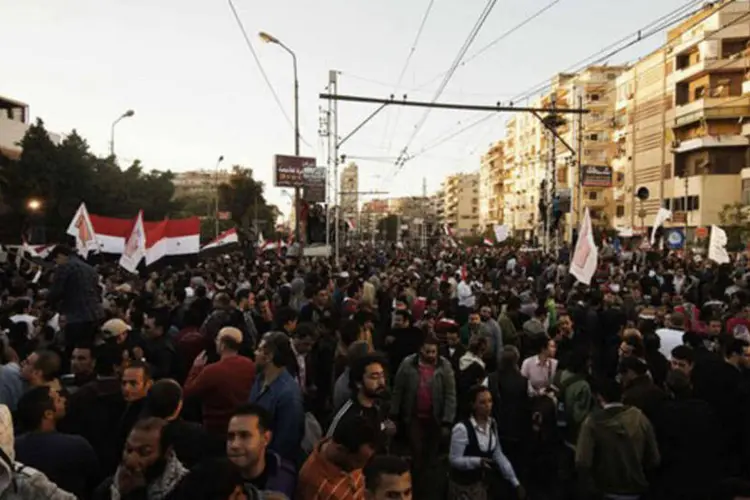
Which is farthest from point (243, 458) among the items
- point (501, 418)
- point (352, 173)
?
point (352, 173)

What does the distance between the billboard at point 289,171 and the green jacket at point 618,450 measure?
26.3m

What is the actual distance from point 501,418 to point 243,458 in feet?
11.4

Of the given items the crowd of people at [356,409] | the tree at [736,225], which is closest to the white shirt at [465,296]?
the crowd of people at [356,409]

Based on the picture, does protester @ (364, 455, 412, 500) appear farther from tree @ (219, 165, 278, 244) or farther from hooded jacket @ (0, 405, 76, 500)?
tree @ (219, 165, 278, 244)

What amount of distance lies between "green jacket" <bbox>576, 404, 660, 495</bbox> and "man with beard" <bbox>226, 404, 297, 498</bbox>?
8.24 feet

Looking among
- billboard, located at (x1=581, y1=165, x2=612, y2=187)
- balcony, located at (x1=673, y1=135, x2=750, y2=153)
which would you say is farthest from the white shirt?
balcony, located at (x1=673, y1=135, x2=750, y2=153)

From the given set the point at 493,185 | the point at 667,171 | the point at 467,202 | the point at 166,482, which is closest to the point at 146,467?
the point at 166,482

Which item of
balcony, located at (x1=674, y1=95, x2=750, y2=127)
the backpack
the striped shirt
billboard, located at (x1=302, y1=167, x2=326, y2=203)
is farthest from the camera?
balcony, located at (x1=674, y1=95, x2=750, y2=127)

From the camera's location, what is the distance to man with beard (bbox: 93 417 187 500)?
346 centimetres

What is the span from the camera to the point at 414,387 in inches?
255

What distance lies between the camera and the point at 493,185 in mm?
118875

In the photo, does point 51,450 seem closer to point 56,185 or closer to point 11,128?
point 56,185

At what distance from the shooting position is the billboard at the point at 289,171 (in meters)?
31.1

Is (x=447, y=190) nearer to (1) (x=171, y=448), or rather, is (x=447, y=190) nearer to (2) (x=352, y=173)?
(2) (x=352, y=173)
